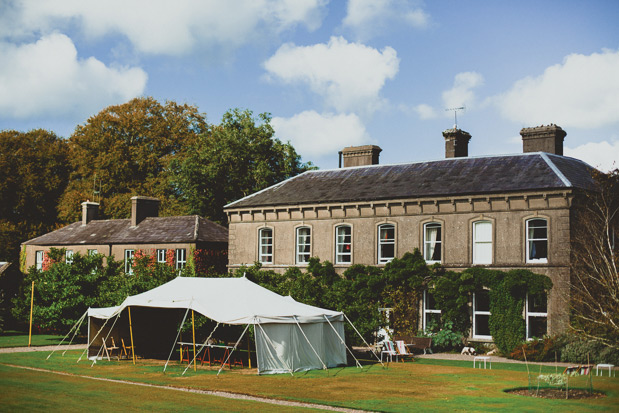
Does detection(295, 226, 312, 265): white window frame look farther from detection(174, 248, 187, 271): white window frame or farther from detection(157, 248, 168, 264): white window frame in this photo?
detection(157, 248, 168, 264): white window frame

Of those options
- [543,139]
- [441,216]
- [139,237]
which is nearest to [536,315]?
[441,216]

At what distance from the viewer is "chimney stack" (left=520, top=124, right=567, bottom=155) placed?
3077 centimetres

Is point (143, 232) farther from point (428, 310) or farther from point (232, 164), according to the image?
point (428, 310)

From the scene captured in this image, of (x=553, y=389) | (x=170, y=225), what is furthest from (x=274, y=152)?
(x=553, y=389)

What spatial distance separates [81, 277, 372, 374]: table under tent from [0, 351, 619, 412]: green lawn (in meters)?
0.81

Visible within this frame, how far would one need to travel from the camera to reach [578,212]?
1056 inches

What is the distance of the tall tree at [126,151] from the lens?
5209 centimetres

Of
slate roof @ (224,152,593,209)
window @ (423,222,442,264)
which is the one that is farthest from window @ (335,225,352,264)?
window @ (423,222,442,264)

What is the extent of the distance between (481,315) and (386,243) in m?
5.26

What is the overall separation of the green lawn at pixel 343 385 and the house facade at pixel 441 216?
16.5 ft

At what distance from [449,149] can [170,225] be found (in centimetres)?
1784

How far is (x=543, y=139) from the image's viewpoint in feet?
102

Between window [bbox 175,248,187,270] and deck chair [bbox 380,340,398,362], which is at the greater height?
window [bbox 175,248,187,270]

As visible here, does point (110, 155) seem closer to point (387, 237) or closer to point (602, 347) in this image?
point (387, 237)
